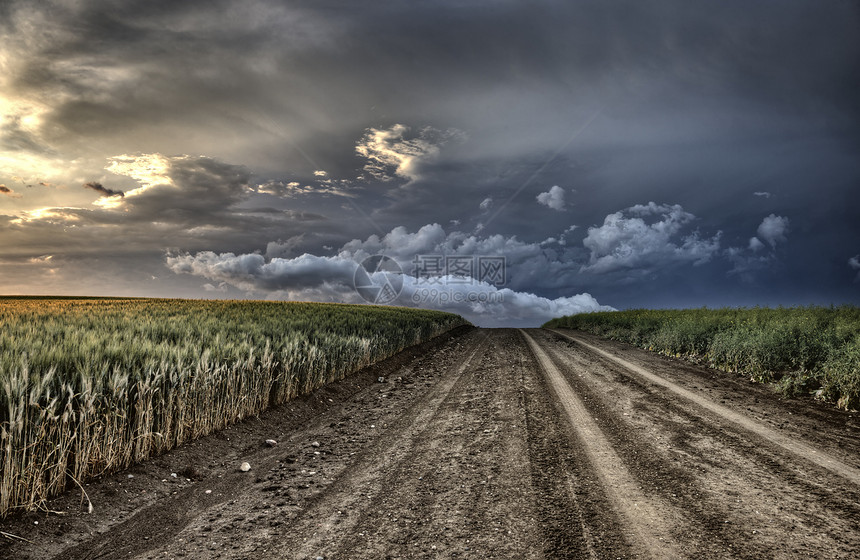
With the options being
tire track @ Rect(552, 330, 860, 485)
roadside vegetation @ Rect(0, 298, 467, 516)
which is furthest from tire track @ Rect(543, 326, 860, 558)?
roadside vegetation @ Rect(0, 298, 467, 516)

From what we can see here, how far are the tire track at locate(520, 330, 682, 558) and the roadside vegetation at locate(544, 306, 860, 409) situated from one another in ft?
22.2

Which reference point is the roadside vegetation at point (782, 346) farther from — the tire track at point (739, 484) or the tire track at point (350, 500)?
the tire track at point (350, 500)

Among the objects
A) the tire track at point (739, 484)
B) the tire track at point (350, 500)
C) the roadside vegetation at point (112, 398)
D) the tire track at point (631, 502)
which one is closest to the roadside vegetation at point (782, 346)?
the tire track at point (739, 484)

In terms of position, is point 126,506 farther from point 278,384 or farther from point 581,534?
point 581,534

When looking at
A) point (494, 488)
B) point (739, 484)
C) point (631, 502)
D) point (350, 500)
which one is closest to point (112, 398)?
point (350, 500)

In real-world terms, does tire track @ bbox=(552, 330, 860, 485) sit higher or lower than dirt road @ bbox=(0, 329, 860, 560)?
higher

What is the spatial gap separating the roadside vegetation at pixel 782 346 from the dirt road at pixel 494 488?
1514 millimetres

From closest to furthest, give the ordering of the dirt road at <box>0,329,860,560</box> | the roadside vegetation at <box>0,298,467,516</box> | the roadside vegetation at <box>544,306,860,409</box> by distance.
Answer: the dirt road at <box>0,329,860,560</box>
the roadside vegetation at <box>0,298,467,516</box>
the roadside vegetation at <box>544,306,860,409</box>

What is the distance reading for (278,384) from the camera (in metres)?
9.66

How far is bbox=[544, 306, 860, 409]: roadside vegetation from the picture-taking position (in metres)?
10.2

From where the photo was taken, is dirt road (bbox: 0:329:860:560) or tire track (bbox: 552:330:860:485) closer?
dirt road (bbox: 0:329:860:560)

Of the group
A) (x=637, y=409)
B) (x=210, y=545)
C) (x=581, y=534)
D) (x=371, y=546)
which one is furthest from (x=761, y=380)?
(x=210, y=545)

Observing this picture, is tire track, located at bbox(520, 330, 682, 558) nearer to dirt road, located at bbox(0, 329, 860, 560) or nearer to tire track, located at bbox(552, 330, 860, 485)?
dirt road, located at bbox(0, 329, 860, 560)

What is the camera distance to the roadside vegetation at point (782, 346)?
33.6ft
